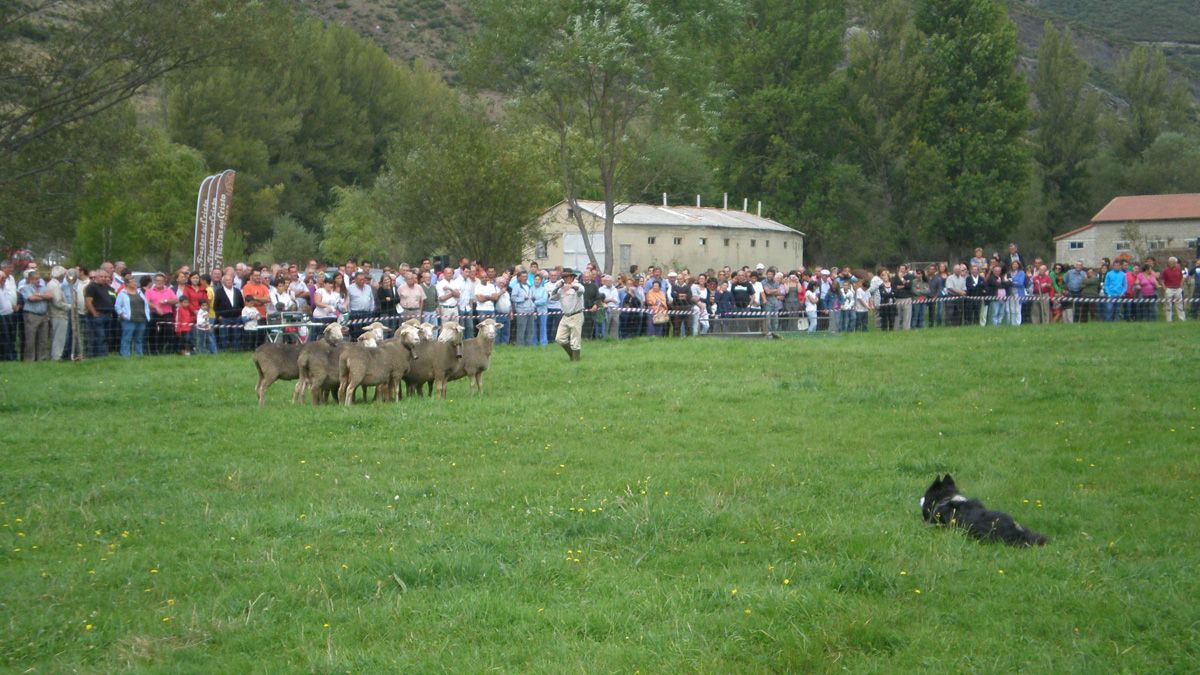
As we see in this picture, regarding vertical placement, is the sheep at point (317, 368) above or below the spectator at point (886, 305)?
below

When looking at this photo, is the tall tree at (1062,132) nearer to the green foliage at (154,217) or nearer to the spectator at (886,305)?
the spectator at (886,305)

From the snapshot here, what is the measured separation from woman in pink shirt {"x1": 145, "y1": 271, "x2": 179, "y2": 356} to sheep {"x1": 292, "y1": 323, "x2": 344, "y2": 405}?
7904 mm

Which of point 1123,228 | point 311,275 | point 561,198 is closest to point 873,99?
point 1123,228

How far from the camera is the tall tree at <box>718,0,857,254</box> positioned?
65500 millimetres

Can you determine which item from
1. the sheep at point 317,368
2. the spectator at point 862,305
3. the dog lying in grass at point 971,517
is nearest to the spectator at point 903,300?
the spectator at point 862,305

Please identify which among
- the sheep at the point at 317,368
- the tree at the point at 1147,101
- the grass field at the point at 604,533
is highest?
the tree at the point at 1147,101

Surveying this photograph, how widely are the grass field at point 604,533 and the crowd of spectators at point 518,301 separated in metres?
6.39

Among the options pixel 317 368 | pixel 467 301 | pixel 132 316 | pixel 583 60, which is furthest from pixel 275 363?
pixel 583 60

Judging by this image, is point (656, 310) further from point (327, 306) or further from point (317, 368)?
point (317, 368)

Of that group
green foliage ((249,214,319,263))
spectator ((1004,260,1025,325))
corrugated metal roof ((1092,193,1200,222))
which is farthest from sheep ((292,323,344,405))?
corrugated metal roof ((1092,193,1200,222))

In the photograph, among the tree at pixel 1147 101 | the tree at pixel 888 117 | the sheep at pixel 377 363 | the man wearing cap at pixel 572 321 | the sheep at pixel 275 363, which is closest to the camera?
the sheep at pixel 377 363

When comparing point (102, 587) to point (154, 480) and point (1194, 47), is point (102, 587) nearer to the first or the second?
point (154, 480)

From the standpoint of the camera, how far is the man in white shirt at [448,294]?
79.9 ft

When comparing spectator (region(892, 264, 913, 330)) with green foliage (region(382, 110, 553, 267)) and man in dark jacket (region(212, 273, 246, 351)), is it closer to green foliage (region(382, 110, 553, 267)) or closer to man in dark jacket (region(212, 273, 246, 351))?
green foliage (region(382, 110, 553, 267))
